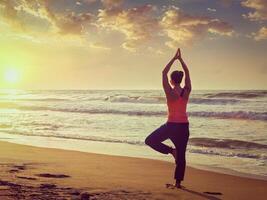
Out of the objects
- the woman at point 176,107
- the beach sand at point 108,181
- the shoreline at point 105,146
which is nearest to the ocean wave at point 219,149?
the shoreline at point 105,146

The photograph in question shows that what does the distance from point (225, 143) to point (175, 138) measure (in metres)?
8.39

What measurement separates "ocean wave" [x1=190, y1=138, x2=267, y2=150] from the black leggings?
732cm

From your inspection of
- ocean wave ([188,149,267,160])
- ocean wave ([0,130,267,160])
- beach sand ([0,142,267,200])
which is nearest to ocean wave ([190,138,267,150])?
ocean wave ([0,130,267,160])

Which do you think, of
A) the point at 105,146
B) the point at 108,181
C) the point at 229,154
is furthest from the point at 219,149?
the point at 108,181

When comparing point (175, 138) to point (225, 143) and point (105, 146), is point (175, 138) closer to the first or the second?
point (105, 146)

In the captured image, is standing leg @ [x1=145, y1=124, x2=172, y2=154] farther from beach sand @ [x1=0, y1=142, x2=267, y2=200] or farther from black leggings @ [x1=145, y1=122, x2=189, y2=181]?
beach sand @ [x1=0, y1=142, x2=267, y2=200]

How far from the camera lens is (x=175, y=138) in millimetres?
6816

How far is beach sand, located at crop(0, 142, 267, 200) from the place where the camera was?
19.9ft

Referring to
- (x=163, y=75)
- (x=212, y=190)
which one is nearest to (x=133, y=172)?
(x=212, y=190)

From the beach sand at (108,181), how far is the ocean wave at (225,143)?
14.2 ft

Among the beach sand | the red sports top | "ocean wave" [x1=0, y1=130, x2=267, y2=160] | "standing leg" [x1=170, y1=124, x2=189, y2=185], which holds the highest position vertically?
the red sports top

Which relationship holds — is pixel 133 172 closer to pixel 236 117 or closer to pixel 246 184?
pixel 246 184

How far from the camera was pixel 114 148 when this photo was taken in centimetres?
1337

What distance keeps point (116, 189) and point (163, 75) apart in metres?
1.75
